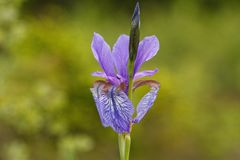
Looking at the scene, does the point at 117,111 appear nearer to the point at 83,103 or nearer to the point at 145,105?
the point at 145,105

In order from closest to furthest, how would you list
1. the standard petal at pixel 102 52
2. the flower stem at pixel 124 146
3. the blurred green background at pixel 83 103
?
the flower stem at pixel 124 146 → the standard petal at pixel 102 52 → the blurred green background at pixel 83 103

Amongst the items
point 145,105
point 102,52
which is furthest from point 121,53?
point 145,105

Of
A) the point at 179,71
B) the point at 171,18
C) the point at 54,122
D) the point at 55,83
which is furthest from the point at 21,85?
the point at 171,18

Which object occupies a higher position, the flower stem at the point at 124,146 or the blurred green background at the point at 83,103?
the blurred green background at the point at 83,103

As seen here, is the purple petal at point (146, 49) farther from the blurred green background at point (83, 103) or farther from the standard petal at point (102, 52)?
the blurred green background at point (83, 103)

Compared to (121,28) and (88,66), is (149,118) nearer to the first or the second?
(88,66)

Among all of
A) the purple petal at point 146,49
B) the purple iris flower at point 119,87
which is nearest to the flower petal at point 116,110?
the purple iris flower at point 119,87

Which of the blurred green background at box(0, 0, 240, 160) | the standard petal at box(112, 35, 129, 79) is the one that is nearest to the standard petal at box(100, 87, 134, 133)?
the standard petal at box(112, 35, 129, 79)

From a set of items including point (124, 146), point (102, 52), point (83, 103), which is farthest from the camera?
point (83, 103)
